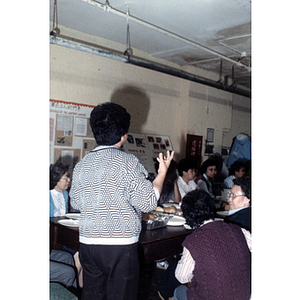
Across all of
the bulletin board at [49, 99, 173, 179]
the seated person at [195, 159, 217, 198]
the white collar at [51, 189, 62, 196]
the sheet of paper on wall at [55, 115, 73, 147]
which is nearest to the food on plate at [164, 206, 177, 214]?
the white collar at [51, 189, 62, 196]

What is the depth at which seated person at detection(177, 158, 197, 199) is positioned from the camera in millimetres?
4285

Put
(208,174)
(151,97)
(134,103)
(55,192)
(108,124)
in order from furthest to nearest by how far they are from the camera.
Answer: (151,97)
(134,103)
(208,174)
(55,192)
(108,124)

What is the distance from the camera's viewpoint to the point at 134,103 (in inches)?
203

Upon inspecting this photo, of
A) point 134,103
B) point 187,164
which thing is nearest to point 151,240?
point 187,164

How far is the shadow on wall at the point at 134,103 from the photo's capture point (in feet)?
16.2

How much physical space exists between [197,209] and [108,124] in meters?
0.80

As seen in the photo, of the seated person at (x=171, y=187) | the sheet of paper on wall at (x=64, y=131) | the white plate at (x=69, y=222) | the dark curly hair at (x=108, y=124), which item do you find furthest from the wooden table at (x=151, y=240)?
the sheet of paper on wall at (x=64, y=131)

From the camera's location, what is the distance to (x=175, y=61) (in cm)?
579

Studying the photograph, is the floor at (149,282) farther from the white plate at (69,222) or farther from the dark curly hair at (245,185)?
the dark curly hair at (245,185)

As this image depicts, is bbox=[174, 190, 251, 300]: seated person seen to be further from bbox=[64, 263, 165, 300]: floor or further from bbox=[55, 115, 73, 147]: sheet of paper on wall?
bbox=[55, 115, 73, 147]: sheet of paper on wall

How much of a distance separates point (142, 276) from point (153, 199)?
218cm

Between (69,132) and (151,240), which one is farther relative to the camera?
(69,132)

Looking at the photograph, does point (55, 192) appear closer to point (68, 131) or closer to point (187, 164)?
point (68, 131)
